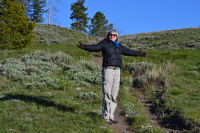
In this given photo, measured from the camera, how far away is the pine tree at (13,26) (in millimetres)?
21969

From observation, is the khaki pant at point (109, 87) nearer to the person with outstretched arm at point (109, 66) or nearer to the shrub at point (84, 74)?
the person with outstretched arm at point (109, 66)

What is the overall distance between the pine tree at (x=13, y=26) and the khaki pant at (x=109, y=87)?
18.8 m

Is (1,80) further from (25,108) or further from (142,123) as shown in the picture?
(142,123)

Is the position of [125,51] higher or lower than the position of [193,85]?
higher

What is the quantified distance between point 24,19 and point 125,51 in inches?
777

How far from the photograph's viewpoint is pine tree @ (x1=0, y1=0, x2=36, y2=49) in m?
22.0

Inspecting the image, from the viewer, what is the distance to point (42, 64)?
13.8m

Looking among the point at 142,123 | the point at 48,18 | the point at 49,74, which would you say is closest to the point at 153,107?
the point at 142,123

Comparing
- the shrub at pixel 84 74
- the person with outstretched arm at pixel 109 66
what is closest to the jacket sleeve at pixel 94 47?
the person with outstretched arm at pixel 109 66

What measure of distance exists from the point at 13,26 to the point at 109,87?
62.9 feet

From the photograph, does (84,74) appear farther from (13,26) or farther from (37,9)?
(37,9)

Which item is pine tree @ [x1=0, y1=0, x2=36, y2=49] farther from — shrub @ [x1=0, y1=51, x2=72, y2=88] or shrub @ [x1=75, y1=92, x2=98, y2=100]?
shrub @ [x1=75, y1=92, x2=98, y2=100]

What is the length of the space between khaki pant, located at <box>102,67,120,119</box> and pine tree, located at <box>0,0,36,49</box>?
18780 mm

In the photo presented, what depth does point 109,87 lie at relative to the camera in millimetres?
5672
